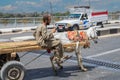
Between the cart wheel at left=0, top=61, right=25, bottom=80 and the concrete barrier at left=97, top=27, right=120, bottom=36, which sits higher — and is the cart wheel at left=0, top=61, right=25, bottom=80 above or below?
above

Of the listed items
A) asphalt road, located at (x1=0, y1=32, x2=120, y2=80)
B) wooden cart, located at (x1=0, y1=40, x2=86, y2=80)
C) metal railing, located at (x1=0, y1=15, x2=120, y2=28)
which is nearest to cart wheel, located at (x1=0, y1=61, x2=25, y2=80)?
wooden cart, located at (x1=0, y1=40, x2=86, y2=80)

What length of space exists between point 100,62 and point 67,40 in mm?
2399

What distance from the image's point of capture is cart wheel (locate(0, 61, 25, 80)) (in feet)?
27.0

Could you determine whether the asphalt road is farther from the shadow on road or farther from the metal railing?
the metal railing

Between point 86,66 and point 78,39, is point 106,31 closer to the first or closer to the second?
point 86,66

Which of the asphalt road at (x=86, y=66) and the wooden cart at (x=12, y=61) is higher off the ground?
the wooden cart at (x=12, y=61)

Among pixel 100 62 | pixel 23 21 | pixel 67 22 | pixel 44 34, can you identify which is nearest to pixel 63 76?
pixel 44 34

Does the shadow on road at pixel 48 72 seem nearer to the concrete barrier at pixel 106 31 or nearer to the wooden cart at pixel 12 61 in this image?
the wooden cart at pixel 12 61

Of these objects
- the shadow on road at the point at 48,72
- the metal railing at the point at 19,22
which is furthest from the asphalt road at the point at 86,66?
the metal railing at the point at 19,22

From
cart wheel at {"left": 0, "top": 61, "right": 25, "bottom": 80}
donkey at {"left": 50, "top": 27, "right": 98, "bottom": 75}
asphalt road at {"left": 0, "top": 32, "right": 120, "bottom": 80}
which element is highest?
donkey at {"left": 50, "top": 27, "right": 98, "bottom": 75}

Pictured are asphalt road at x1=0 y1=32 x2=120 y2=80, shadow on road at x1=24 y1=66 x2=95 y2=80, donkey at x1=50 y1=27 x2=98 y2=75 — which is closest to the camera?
asphalt road at x1=0 y1=32 x2=120 y2=80

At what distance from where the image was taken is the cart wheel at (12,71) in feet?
27.0

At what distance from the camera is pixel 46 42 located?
29.1 ft

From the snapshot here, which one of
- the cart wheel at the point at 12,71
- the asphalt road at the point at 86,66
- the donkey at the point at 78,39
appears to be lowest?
the asphalt road at the point at 86,66
